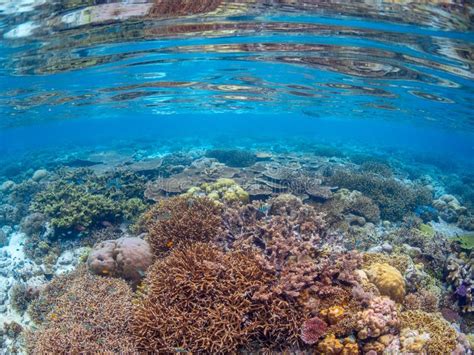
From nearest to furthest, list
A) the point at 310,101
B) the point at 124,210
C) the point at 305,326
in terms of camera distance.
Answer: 1. the point at 305,326
2. the point at 124,210
3. the point at 310,101

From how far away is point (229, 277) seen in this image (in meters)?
5.31

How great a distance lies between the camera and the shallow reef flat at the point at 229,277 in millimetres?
4891

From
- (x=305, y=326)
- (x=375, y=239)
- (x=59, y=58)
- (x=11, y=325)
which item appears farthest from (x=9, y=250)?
(x=375, y=239)

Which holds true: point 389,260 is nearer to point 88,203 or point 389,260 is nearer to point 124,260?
point 124,260

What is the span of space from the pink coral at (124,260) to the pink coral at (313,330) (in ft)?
13.3

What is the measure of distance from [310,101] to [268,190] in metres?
22.3

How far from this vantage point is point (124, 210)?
12.0 m

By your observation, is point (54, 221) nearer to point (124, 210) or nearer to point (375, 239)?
point (124, 210)

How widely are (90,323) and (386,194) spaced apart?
14.6 meters

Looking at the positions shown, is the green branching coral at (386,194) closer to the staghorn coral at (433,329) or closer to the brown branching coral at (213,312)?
the staghorn coral at (433,329)

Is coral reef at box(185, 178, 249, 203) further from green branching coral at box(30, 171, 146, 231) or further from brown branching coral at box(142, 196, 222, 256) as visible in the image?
green branching coral at box(30, 171, 146, 231)

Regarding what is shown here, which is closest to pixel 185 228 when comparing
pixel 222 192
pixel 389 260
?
pixel 222 192

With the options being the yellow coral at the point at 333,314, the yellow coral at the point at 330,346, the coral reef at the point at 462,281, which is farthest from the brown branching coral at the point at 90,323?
the coral reef at the point at 462,281

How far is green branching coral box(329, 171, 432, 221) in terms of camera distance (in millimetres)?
14352
